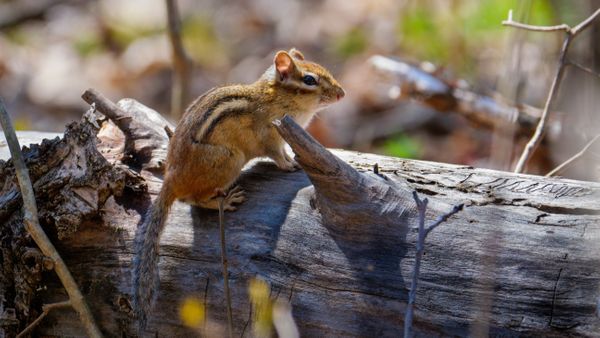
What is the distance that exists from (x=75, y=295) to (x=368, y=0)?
727 cm

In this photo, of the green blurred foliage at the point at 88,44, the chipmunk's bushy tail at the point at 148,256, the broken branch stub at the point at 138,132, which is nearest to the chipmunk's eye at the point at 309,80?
the broken branch stub at the point at 138,132

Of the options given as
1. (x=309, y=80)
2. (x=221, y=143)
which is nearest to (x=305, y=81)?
(x=309, y=80)

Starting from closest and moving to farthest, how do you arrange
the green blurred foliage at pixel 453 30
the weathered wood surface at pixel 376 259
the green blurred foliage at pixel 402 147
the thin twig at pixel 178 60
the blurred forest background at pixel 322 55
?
the weathered wood surface at pixel 376 259
the thin twig at pixel 178 60
the green blurred foliage at pixel 402 147
the blurred forest background at pixel 322 55
the green blurred foliage at pixel 453 30

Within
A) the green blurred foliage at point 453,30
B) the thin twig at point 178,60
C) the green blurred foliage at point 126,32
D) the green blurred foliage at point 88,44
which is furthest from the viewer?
the green blurred foliage at point 126,32

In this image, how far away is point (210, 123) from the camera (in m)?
3.91

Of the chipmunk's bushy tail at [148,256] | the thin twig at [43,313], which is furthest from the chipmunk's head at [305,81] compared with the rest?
the thin twig at [43,313]

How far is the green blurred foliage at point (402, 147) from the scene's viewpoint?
709 cm

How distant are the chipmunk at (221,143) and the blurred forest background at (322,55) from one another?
2060 millimetres

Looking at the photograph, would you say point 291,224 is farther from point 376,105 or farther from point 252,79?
point 252,79

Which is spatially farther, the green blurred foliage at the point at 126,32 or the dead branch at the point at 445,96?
the green blurred foliage at the point at 126,32

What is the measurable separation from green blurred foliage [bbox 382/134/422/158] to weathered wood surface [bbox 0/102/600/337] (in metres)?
3.26

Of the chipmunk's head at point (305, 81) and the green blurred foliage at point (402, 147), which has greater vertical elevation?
the green blurred foliage at point (402, 147)

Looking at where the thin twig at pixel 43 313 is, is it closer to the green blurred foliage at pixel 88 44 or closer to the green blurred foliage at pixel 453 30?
the green blurred foliage at pixel 453 30

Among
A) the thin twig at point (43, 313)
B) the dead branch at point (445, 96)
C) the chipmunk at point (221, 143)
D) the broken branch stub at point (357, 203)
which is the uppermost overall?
the dead branch at point (445, 96)
